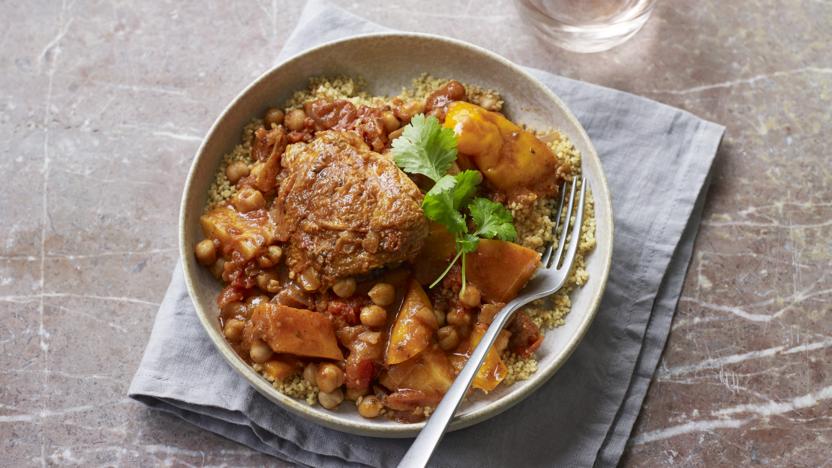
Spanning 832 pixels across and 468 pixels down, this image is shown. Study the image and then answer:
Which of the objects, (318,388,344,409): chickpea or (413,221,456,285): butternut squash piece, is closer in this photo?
(318,388,344,409): chickpea

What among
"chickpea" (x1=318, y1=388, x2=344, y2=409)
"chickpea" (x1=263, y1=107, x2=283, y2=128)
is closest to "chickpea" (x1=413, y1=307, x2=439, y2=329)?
"chickpea" (x1=318, y1=388, x2=344, y2=409)

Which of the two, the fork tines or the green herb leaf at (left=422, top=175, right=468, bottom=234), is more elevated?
the green herb leaf at (left=422, top=175, right=468, bottom=234)

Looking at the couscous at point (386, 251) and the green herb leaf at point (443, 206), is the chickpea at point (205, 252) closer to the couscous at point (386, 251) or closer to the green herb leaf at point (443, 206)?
the couscous at point (386, 251)

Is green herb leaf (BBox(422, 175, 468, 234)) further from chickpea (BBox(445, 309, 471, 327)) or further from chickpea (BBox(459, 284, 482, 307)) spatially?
chickpea (BBox(445, 309, 471, 327))

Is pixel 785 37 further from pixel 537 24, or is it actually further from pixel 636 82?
pixel 537 24

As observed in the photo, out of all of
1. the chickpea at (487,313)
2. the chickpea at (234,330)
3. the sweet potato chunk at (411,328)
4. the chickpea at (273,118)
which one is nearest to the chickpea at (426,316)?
the sweet potato chunk at (411,328)

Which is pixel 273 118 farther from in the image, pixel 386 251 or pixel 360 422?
pixel 360 422

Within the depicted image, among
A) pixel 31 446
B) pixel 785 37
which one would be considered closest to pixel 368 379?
pixel 31 446
